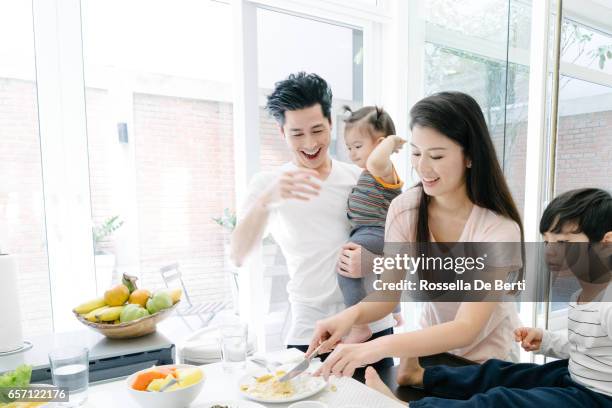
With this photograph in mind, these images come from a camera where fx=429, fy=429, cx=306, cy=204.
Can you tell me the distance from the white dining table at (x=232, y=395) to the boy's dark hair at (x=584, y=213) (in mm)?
710

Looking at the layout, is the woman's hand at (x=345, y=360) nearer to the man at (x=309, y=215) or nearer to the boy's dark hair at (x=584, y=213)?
the man at (x=309, y=215)

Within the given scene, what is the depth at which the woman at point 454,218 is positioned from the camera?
1071 mm

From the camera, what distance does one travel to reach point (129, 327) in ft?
3.85

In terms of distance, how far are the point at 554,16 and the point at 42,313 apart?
2.87m

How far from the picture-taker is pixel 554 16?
2.17 meters

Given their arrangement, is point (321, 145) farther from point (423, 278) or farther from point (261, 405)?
point (261, 405)

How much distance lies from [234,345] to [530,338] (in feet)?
2.84

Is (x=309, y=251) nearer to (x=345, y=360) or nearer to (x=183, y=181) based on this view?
(x=345, y=360)

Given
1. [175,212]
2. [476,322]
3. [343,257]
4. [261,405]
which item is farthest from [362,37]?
[261,405]

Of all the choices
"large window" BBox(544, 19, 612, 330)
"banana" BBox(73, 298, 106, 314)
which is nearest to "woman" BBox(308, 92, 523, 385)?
"banana" BBox(73, 298, 106, 314)

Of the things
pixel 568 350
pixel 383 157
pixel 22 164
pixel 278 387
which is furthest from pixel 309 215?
pixel 22 164

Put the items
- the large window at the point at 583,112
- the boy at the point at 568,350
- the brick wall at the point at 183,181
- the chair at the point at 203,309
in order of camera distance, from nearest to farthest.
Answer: the boy at the point at 568,350 < the large window at the point at 583,112 < the brick wall at the point at 183,181 < the chair at the point at 203,309

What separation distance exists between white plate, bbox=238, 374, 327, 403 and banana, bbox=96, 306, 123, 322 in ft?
1.42

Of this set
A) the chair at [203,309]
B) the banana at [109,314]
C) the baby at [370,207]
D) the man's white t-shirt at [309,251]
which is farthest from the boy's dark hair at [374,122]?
the chair at [203,309]
